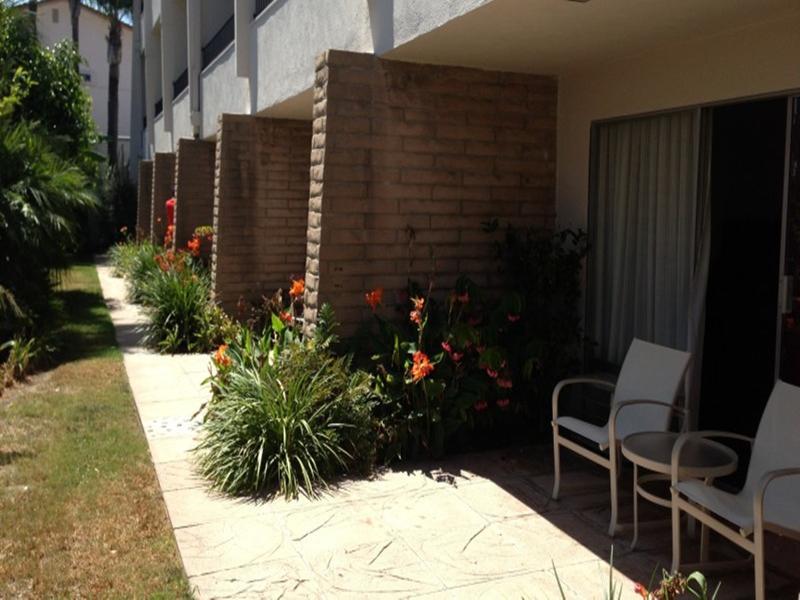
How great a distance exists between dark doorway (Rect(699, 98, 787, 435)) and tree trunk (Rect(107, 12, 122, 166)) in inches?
1126

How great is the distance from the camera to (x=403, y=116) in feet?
20.2

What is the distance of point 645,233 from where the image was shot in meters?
5.94

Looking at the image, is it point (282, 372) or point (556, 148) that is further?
point (556, 148)

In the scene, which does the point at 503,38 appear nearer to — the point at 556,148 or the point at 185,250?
the point at 556,148

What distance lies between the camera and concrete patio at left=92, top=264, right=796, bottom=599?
3996 millimetres

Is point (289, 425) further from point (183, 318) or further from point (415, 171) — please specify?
point (183, 318)

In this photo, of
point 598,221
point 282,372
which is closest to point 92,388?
point 282,372

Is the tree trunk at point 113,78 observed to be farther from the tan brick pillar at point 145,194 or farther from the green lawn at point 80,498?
the green lawn at point 80,498

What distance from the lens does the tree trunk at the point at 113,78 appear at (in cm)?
3269

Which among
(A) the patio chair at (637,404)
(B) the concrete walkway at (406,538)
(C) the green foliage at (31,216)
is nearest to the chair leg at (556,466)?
(A) the patio chair at (637,404)

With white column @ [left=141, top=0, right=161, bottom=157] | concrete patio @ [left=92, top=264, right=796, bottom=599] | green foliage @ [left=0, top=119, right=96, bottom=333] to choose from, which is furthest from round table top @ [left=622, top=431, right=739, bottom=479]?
white column @ [left=141, top=0, right=161, bottom=157]

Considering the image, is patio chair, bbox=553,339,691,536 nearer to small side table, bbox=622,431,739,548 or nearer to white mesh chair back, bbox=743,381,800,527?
small side table, bbox=622,431,739,548

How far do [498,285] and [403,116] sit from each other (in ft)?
5.17

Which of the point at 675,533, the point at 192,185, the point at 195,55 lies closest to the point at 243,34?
the point at 195,55
